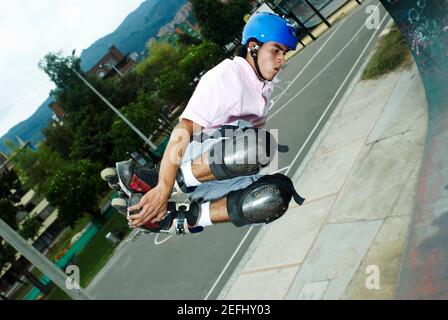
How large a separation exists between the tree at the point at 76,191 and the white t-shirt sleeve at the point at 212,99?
117 feet

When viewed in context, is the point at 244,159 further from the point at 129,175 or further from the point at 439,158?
the point at 439,158

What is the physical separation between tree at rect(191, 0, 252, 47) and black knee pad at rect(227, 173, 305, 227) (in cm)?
5885

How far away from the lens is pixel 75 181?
36531mm

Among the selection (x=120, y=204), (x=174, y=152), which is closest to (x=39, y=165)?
(x=120, y=204)

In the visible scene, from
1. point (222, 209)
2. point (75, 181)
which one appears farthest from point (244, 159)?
point (75, 181)

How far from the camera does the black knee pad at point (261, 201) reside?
312 cm

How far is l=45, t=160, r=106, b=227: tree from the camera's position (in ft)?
119

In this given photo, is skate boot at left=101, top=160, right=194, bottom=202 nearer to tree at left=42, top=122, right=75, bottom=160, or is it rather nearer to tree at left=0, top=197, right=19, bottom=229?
tree at left=0, top=197, right=19, bottom=229

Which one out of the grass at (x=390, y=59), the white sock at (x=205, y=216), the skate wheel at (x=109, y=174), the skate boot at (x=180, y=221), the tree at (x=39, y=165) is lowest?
the grass at (x=390, y=59)

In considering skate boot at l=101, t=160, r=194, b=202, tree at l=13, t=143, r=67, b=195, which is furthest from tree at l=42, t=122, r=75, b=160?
skate boot at l=101, t=160, r=194, b=202

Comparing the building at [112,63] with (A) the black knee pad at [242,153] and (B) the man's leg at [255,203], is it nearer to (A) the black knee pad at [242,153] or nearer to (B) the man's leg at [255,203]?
(B) the man's leg at [255,203]

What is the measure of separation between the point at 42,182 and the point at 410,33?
2769 inches

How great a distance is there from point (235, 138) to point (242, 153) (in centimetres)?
14

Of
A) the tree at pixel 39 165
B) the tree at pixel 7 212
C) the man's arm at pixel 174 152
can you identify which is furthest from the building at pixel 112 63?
the man's arm at pixel 174 152
